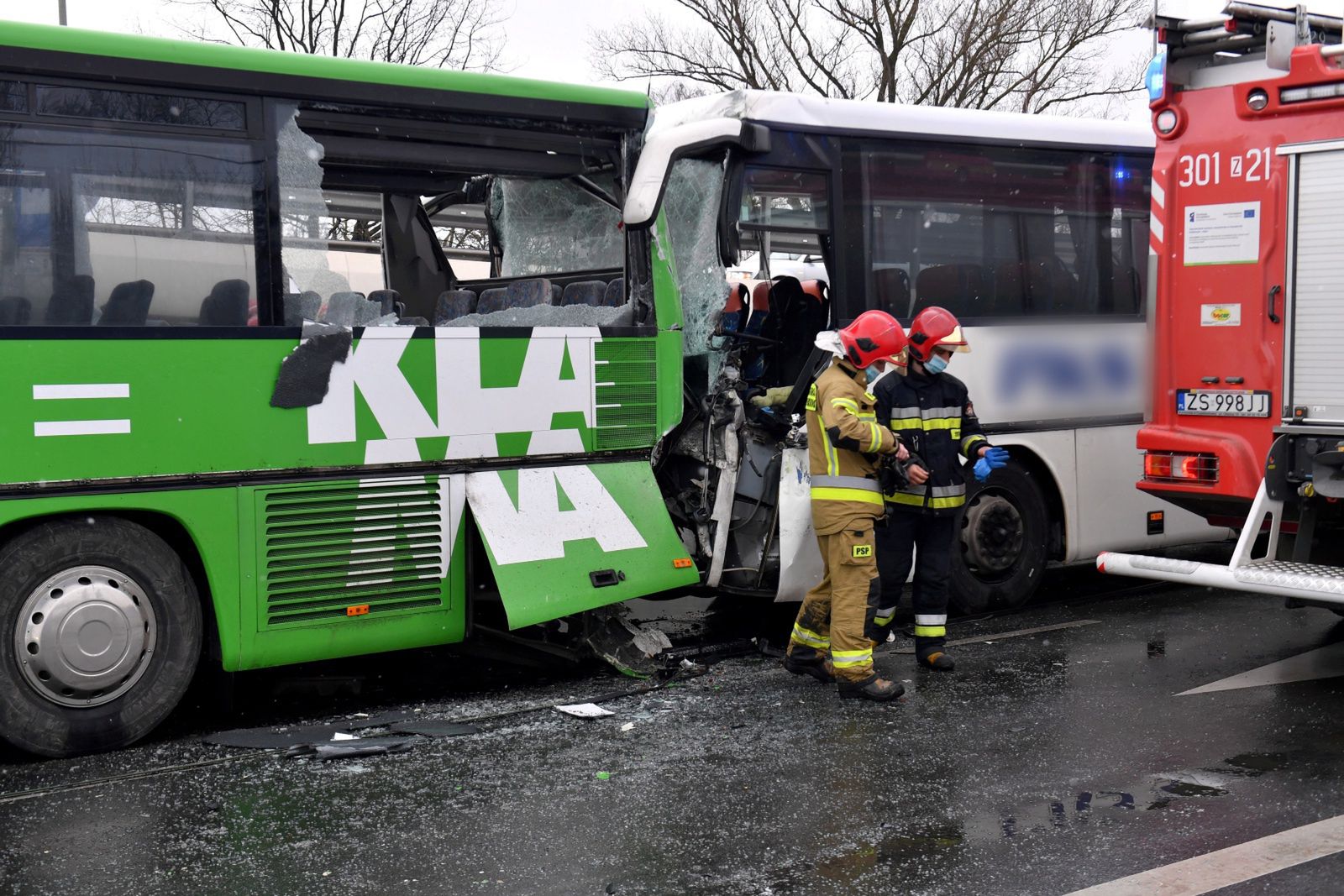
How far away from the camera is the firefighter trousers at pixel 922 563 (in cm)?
742

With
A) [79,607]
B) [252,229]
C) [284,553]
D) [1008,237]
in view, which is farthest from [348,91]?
[1008,237]

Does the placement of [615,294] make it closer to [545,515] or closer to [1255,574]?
[545,515]

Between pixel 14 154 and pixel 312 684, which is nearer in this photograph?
pixel 14 154

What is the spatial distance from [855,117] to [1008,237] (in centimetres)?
136

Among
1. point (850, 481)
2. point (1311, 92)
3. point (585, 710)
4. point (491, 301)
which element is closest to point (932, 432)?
point (850, 481)

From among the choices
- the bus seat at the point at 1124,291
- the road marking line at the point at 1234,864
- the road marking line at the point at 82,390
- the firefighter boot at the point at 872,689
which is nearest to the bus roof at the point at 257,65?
the road marking line at the point at 82,390

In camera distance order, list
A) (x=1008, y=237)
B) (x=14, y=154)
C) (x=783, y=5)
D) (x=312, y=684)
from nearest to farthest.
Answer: (x=14, y=154) → (x=312, y=684) → (x=1008, y=237) → (x=783, y=5)

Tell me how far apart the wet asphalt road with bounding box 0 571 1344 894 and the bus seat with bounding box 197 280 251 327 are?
1.85 meters

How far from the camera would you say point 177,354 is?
20.0 ft

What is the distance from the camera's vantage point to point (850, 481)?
6914mm

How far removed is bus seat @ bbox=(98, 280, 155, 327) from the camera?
5.96 meters

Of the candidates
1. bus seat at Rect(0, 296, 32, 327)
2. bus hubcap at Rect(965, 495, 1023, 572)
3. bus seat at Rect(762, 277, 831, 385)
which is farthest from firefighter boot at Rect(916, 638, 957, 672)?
bus seat at Rect(0, 296, 32, 327)

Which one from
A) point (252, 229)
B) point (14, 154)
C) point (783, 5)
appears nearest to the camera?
point (14, 154)

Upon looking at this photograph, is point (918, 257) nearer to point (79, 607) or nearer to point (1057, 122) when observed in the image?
point (1057, 122)
